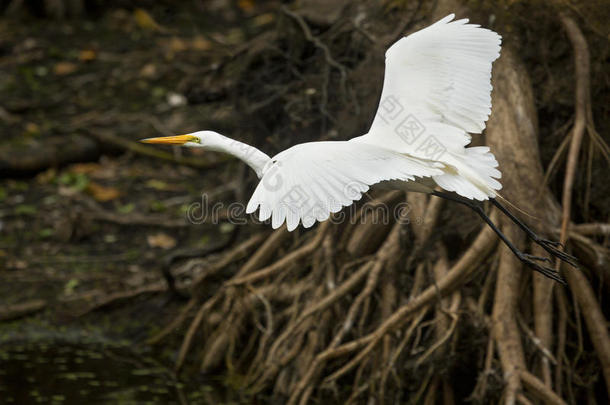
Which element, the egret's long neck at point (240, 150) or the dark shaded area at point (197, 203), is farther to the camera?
the dark shaded area at point (197, 203)

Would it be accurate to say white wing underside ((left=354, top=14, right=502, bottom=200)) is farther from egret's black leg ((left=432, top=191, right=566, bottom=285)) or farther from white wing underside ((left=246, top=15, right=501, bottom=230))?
egret's black leg ((left=432, top=191, right=566, bottom=285))

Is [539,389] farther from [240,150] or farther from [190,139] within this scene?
[190,139]

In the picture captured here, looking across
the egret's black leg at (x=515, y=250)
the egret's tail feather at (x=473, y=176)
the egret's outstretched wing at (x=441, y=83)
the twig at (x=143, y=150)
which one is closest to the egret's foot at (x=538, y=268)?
the egret's black leg at (x=515, y=250)

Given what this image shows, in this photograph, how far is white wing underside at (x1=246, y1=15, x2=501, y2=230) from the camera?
323cm

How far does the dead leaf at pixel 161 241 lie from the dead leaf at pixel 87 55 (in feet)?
11.3

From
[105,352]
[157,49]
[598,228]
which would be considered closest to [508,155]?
[598,228]

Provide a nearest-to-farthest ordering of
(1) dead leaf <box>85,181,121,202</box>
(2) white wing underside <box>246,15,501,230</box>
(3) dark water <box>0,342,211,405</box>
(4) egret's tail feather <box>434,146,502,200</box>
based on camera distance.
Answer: (2) white wing underside <box>246,15,501,230</box> → (4) egret's tail feather <box>434,146,502,200</box> → (3) dark water <box>0,342,211,405</box> → (1) dead leaf <box>85,181,121,202</box>

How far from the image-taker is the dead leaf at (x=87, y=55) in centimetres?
961

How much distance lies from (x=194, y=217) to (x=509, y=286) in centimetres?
349

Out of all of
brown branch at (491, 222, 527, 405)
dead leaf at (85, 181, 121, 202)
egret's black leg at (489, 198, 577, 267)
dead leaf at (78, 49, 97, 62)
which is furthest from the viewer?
dead leaf at (78, 49, 97, 62)

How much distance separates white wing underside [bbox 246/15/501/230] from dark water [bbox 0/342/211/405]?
224 cm

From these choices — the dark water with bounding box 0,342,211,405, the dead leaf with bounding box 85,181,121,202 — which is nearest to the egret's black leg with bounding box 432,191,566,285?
the dark water with bounding box 0,342,211,405

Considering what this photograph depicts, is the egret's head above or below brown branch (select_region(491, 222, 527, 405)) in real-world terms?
above

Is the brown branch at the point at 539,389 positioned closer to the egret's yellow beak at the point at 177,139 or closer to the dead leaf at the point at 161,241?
the egret's yellow beak at the point at 177,139
